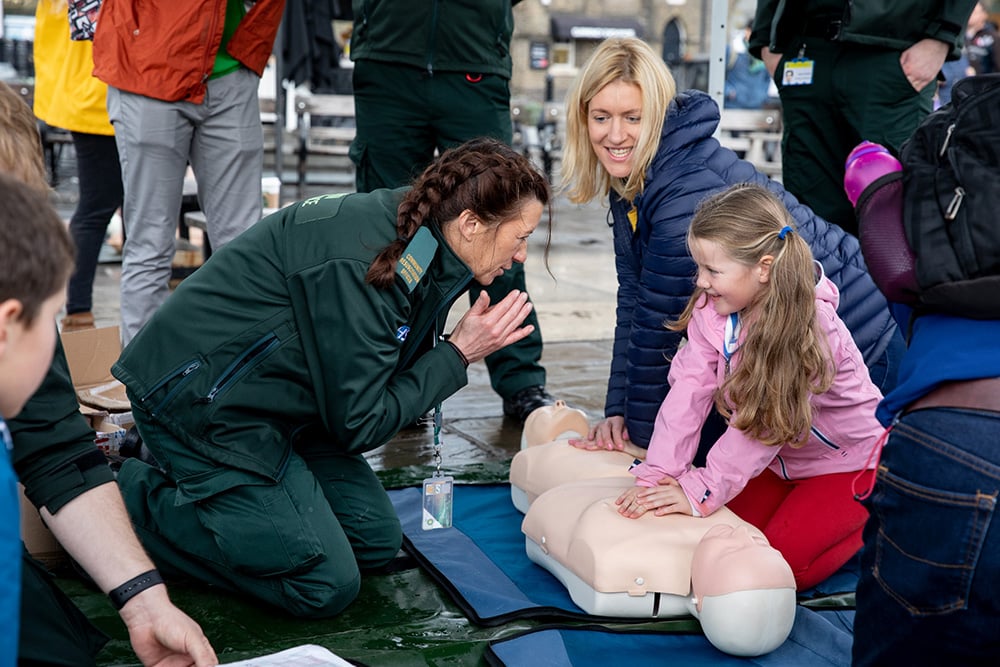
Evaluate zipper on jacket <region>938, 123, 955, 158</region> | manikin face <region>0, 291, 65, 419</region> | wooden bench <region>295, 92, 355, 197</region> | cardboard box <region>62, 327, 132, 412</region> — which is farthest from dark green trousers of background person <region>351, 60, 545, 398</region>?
wooden bench <region>295, 92, 355, 197</region>

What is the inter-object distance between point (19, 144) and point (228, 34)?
6.43ft

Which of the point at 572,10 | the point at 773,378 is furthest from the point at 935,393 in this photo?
the point at 572,10

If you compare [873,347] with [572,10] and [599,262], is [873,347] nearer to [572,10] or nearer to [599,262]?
[599,262]

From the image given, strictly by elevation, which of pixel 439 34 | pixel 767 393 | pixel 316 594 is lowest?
pixel 316 594

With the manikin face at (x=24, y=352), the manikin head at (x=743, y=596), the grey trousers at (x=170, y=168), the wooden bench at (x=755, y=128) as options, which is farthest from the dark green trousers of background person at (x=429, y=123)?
the wooden bench at (x=755, y=128)

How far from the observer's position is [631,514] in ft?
8.08

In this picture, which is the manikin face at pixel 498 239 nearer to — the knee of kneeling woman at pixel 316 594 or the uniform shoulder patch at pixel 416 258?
the uniform shoulder patch at pixel 416 258

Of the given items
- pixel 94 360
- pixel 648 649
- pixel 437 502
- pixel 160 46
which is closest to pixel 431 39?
pixel 160 46

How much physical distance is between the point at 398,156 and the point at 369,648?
204 cm

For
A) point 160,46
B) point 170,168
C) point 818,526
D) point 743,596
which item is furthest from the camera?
point 170,168

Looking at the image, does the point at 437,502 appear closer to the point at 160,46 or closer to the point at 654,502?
the point at 654,502

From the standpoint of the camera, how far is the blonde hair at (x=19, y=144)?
1.82 meters

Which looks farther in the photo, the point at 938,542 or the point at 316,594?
the point at 316,594

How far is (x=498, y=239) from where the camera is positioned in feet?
8.11
